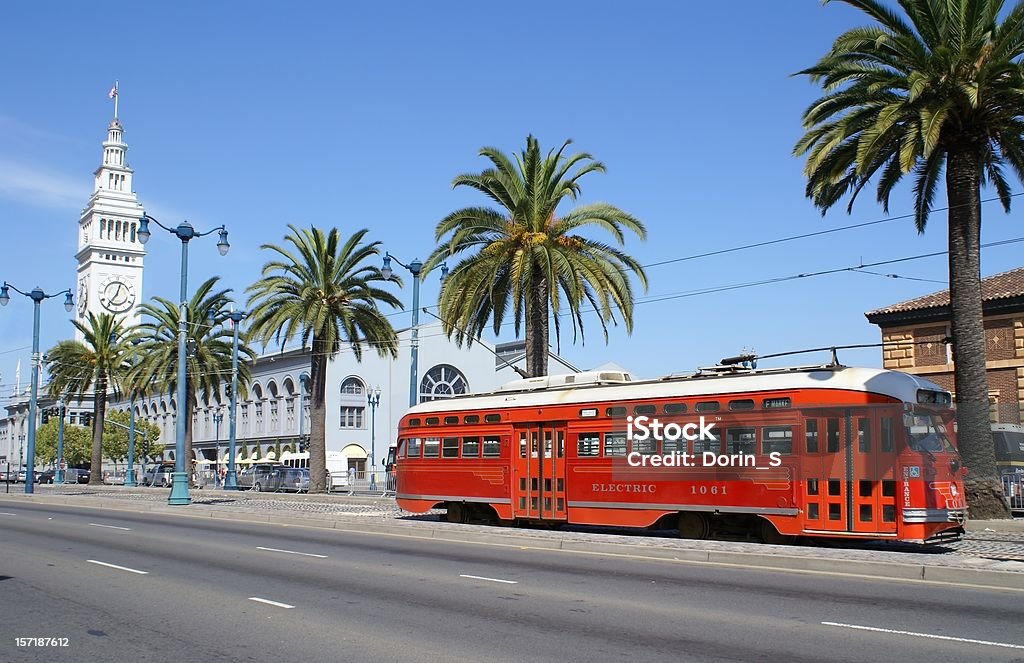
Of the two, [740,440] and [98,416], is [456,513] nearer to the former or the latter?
[740,440]

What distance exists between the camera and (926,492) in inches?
699

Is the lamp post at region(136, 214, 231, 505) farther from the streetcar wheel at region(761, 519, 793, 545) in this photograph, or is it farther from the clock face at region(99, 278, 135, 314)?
the clock face at region(99, 278, 135, 314)

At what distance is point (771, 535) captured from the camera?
774 inches

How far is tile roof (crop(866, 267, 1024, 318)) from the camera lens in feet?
141

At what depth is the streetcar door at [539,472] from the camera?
23.2 meters

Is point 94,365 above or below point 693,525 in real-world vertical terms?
above

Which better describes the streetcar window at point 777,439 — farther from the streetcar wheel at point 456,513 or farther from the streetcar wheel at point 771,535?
the streetcar wheel at point 456,513

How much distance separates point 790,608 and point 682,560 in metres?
5.67

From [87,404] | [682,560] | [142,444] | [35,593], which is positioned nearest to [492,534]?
[682,560]

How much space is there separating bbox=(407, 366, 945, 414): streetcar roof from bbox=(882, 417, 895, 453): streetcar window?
518mm

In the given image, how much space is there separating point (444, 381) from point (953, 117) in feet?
219

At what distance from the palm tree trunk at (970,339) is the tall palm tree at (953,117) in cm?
2

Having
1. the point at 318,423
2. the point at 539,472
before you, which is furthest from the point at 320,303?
the point at 539,472

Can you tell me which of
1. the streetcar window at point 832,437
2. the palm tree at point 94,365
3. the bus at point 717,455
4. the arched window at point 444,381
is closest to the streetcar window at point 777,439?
the bus at point 717,455
